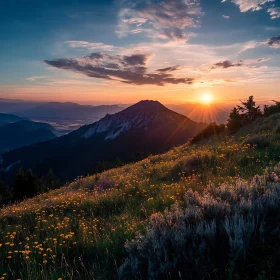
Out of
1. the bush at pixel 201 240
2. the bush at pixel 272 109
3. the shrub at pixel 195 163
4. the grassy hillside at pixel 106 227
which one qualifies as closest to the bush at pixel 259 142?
the grassy hillside at pixel 106 227

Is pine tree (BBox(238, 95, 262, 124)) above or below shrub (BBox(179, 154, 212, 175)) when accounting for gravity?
above

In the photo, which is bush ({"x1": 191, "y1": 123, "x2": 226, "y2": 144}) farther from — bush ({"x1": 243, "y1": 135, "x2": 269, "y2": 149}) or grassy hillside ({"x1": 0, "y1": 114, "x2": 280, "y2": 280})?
grassy hillside ({"x1": 0, "y1": 114, "x2": 280, "y2": 280})

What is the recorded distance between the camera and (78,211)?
705 centimetres

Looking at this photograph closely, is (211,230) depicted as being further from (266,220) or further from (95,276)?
(95,276)

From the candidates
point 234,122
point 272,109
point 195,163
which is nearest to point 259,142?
point 195,163

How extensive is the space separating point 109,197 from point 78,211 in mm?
1091

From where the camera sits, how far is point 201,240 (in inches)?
123

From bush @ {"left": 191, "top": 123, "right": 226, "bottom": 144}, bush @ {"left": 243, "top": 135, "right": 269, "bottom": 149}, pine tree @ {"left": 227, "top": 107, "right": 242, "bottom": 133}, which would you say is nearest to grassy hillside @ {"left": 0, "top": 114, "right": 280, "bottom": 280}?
bush @ {"left": 243, "top": 135, "right": 269, "bottom": 149}

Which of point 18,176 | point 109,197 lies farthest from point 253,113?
point 18,176

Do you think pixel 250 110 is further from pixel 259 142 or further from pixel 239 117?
pixel 259 142

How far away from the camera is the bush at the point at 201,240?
9.67ft

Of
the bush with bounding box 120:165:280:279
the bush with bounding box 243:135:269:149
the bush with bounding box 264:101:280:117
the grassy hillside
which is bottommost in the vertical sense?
the grassy hillside

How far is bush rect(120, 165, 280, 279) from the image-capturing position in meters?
2.95

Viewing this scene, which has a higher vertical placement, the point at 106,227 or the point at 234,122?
the point at 234,122
